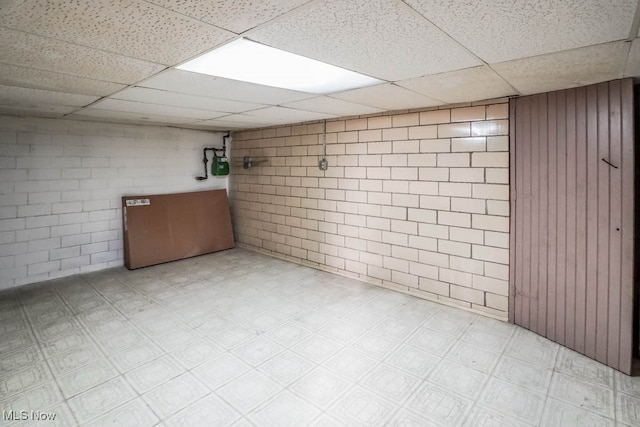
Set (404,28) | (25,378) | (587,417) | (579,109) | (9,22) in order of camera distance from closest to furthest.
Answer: (9,22)
(404,28)
(587,417)
(25,378)
(579,109)

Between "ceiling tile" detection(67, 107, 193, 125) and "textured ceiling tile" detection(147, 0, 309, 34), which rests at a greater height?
"ceiling tile" detection(67, 107, 193, 125)

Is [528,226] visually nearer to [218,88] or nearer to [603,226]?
[603,226]

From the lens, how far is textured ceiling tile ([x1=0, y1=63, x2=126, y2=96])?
7.35 feet

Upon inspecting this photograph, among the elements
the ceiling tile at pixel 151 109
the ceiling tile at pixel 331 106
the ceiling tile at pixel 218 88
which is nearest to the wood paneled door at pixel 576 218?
the ceiling tile at pixel 331 106

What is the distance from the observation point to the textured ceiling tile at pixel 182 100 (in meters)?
2.92

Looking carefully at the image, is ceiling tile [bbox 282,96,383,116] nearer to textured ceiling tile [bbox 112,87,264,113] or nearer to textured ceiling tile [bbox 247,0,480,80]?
textured ceiling tile [bbox 112,87,264,113]

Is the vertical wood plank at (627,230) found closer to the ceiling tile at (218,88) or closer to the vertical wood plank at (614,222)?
the vertical wood plank at (614,222)

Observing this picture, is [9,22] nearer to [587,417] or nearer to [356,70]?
[356,70]

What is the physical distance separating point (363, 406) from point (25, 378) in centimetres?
255

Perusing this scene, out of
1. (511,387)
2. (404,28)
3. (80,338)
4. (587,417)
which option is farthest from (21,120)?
(587,417)

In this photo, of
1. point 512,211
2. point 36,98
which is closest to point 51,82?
point 36,98

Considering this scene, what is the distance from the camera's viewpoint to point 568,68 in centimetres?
213

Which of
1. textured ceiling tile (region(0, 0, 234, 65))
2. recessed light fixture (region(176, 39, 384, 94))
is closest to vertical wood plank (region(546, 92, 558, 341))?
recessed light fixture (region(176, 39, 384, 94))

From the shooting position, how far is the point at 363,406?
2160 mm
